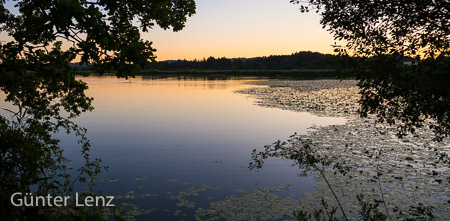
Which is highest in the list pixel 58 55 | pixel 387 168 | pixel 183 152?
pixel 58 55

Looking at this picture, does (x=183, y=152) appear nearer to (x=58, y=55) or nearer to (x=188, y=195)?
(x=188, y=195)

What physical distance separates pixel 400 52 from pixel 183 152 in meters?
14.5

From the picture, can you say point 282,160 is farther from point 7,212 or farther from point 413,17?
point 7,212

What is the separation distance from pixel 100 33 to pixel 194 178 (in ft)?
32.0

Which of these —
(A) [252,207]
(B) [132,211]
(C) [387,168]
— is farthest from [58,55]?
(C) [387,168]

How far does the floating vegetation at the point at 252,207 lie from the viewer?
38.3 ft

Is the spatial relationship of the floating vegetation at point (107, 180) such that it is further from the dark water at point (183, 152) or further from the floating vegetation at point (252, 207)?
the floating vegetation at point (252, 207)

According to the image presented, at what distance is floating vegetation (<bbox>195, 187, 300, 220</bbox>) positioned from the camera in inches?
460

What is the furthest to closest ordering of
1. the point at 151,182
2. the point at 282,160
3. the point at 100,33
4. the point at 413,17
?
1. the point at 282,160
2. the point at 151,182
3. the point at 413,17
4. the point at 100,33

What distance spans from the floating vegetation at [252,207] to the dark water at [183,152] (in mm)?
519

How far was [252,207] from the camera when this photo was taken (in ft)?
40.9

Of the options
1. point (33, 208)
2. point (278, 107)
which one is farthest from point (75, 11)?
point (278, 107)

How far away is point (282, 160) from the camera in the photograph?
63.3 ft

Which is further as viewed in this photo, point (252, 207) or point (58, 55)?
point (252, 207)
